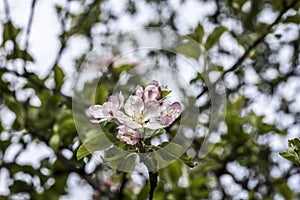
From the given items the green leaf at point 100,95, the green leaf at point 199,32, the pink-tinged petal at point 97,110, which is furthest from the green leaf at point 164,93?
the green leaf at point 199,32

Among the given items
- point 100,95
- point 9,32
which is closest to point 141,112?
point 100,95

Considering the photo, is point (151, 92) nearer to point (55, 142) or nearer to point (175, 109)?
point (175, 109)

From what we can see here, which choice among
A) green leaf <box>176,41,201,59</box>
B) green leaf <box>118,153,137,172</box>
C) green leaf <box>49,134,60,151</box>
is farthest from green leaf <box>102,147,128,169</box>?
green leaf <box>49,134,60,151</box>

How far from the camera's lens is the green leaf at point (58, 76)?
1664 mm

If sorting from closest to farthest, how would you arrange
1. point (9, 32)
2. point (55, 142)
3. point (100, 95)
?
point (100, 95) → point (55, 142) → point (9, 32)

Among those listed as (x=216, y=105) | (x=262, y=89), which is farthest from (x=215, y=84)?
(x=262, y=89)

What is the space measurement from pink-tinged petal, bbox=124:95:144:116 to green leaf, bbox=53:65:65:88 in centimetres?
84

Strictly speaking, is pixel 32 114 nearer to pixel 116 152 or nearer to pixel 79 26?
pixel 79 26

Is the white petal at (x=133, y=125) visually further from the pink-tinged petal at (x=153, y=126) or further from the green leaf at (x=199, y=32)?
the green leaf at (x=199, y=32)

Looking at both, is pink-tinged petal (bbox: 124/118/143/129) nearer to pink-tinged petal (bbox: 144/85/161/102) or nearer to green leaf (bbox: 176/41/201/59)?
pink-tinged petal (bbox: 144/85/161/102)

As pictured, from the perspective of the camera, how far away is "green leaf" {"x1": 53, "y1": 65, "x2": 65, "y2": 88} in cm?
166

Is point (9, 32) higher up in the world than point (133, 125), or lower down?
lower down

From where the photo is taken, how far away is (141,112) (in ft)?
2.73

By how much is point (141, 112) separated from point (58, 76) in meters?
0.90
